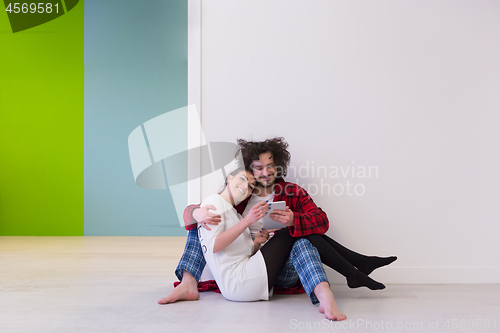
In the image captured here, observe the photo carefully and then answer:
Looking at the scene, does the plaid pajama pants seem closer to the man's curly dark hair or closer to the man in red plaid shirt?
the man in red plaid shirt

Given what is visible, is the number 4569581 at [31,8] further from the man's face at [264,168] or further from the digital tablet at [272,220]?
the digital tablet at [272,220]

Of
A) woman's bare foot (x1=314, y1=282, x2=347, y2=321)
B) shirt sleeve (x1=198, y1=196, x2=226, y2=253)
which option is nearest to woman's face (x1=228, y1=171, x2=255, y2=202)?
shirt sleeve (x1=198, y1=196, x2=226, y2=253)

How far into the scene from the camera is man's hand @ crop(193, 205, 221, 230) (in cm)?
181

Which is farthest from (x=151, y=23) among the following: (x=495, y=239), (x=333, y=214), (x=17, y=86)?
(x=495, y=239)

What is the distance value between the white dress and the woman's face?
157 millimetres

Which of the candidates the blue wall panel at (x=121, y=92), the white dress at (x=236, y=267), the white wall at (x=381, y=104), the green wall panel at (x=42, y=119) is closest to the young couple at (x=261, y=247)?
the white dress at (x=236, y=267)

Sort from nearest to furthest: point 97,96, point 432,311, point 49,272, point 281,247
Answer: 1. point 432,311
2. point 281,247
3. point 49,272
4. point 97,96

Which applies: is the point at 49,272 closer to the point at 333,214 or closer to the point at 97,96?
the point at 333,214

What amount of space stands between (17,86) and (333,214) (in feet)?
13.1

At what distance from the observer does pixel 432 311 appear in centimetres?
167

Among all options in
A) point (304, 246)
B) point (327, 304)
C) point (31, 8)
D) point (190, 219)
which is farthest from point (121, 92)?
point (327, 304)

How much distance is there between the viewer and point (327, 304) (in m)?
1.59

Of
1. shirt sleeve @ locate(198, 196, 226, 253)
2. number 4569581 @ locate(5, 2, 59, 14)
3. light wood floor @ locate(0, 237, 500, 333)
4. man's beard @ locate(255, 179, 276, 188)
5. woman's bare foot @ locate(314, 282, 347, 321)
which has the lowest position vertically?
light wood floor @ locate(0, 237, 500, 333)

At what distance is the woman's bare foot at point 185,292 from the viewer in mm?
1777
